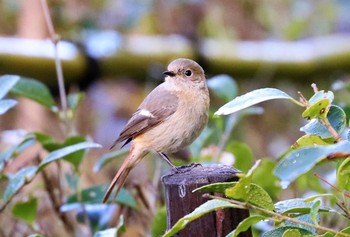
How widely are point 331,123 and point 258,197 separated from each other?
0.16 m

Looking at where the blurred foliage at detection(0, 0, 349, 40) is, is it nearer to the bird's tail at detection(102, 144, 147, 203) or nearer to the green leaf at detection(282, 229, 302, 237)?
the bird's tail at detection(102, 144, 147, 203)

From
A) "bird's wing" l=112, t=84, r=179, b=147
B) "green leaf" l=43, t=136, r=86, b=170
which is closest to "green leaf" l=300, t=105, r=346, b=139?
"green leaf" l=43, t=136, r=86, b=170

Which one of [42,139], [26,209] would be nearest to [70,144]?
[42,139]

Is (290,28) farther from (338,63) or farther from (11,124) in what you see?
(11,124)

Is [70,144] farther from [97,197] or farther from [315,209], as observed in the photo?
[315,209]

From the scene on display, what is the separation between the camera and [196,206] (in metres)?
1.28

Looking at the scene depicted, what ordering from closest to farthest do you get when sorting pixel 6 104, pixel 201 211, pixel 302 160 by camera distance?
pixel 302 160
pixel 201 211
pixel 6 104

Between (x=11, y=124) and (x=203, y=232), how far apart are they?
9.22ft

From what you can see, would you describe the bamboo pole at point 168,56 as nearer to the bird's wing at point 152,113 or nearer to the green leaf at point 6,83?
the bird's wing at point 152,113

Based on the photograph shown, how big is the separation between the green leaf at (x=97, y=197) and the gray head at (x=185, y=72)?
0.74 metres

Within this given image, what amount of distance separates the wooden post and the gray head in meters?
1.37

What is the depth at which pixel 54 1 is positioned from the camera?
4.09 meters

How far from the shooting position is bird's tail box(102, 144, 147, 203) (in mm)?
1957

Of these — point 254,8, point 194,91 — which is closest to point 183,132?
point 194,91
